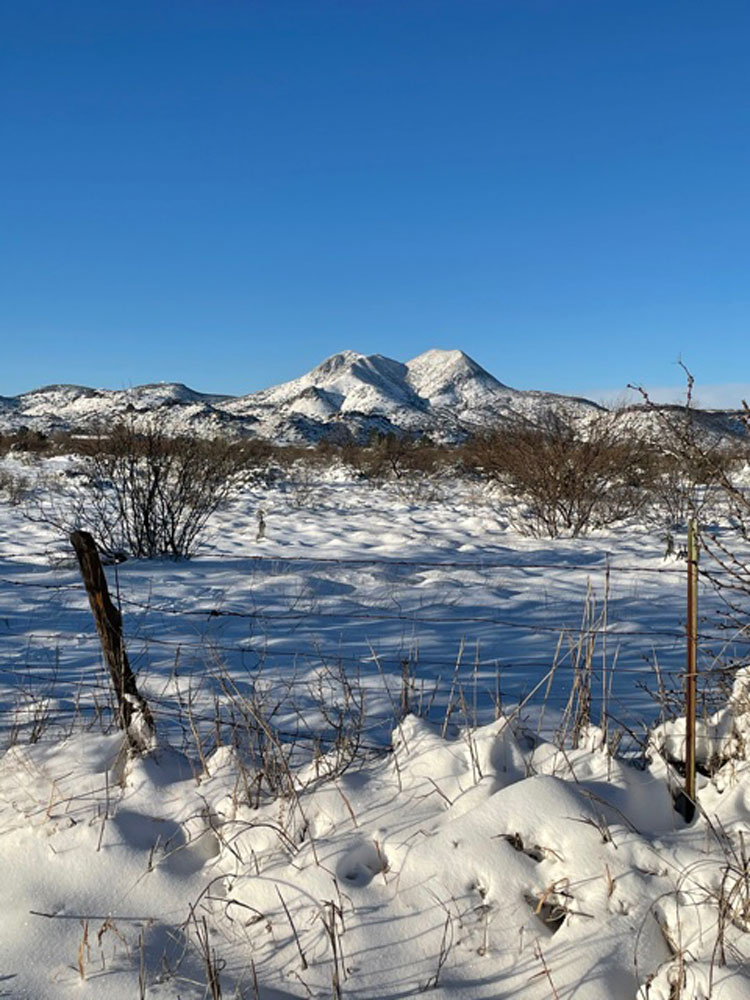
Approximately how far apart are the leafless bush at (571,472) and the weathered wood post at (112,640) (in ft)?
29.0

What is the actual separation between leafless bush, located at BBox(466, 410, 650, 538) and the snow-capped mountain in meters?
32.3

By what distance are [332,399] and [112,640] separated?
93663 millimetres

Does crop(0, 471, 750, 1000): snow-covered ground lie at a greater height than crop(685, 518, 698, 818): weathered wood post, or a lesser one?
lesser

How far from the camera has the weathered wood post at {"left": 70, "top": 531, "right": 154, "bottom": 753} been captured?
3.25m

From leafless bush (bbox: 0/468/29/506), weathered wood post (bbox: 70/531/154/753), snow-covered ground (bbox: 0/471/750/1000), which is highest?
leafless bush (bbox: 0/468/29/506)

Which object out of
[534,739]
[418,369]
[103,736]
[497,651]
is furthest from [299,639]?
[418,369]

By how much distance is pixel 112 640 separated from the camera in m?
3.37

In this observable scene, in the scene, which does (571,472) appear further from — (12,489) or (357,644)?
(12,489)

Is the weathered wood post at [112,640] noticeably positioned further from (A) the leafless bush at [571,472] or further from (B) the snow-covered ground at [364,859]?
(A) the leafless bush at [571,472]

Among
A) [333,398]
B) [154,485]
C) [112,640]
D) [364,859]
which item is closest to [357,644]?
[112,640]

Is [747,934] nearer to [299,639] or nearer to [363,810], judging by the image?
[363,810]

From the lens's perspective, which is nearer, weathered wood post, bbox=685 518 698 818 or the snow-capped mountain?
weathered wood post, bbox=685 518 698 818

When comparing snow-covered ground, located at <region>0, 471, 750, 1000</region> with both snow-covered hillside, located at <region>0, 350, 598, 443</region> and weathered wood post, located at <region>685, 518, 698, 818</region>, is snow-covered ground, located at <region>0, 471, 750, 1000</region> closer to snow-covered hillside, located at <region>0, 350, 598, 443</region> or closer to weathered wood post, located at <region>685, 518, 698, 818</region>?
weathered wood post, located at <region>685, 518, 698, 818</region>

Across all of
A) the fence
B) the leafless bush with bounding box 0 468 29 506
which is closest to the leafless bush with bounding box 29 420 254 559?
the fence
